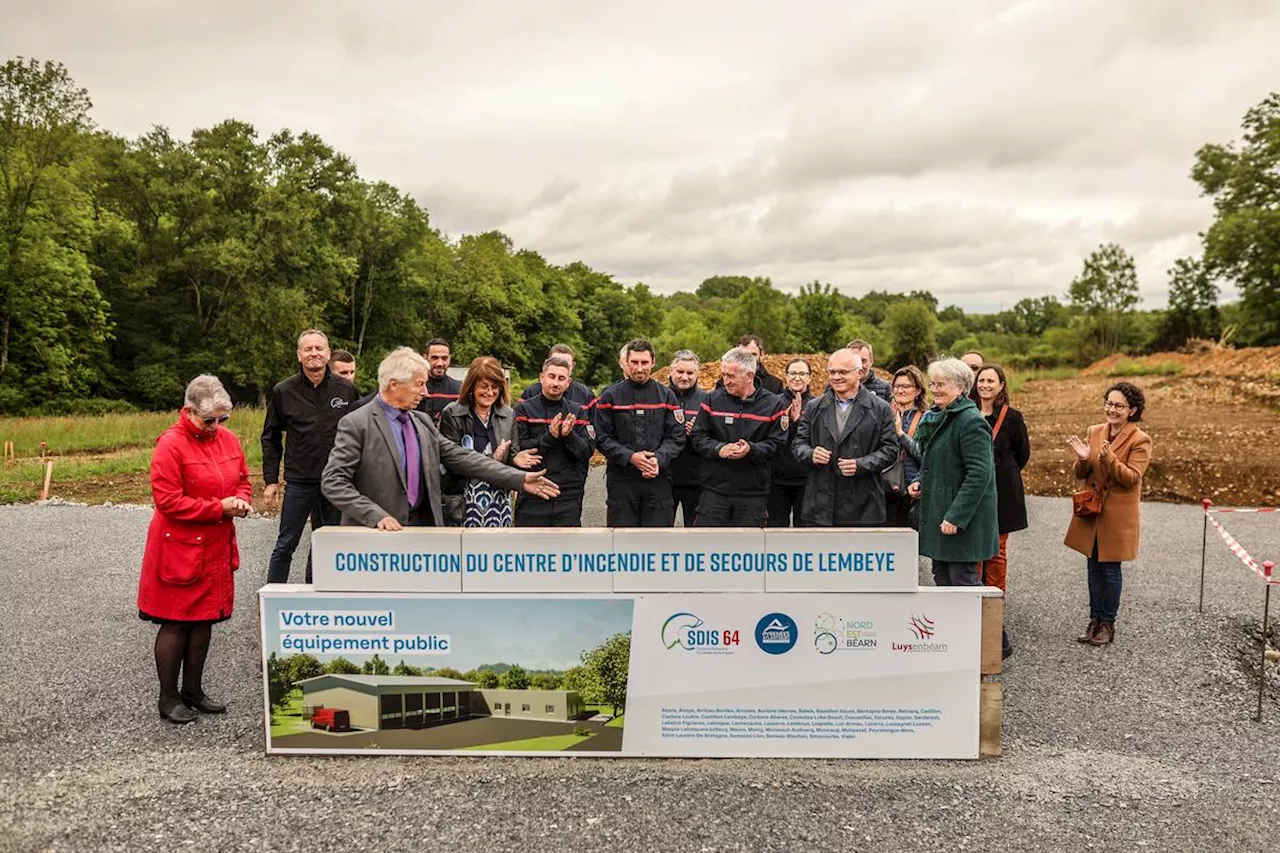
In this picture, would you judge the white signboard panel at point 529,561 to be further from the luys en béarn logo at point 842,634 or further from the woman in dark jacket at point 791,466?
the woman in dark jacket at point 791,466

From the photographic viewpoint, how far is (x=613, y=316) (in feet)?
261

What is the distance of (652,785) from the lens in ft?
13.2

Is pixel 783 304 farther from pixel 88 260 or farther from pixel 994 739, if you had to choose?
pixel 994 739

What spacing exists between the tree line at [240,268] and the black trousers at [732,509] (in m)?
33.9

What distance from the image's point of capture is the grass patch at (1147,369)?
114 feet

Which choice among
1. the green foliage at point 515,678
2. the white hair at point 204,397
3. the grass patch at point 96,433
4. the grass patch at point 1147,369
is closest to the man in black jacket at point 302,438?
the white hair at point 204,397

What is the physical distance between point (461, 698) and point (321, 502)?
2.60 metres

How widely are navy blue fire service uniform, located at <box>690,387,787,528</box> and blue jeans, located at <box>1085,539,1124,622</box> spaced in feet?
7.97

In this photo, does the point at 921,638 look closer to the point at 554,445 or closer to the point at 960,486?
the point at 960,486

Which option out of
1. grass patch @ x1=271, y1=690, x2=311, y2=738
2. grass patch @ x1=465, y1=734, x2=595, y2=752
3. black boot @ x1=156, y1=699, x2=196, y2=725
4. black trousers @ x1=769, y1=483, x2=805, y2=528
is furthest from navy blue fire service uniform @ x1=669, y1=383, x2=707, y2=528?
black boot @ x1=156, y1=699, x2=196, y2=725

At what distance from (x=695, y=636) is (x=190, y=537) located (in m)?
2.78

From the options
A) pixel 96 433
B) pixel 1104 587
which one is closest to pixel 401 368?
pixel 1104 587

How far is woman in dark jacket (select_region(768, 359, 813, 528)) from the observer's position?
20.8 ft

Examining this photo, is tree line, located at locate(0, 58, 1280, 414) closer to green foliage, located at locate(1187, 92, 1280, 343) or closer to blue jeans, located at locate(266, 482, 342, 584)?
green foliage, located at locate(1187, 92, 1280, 343)
